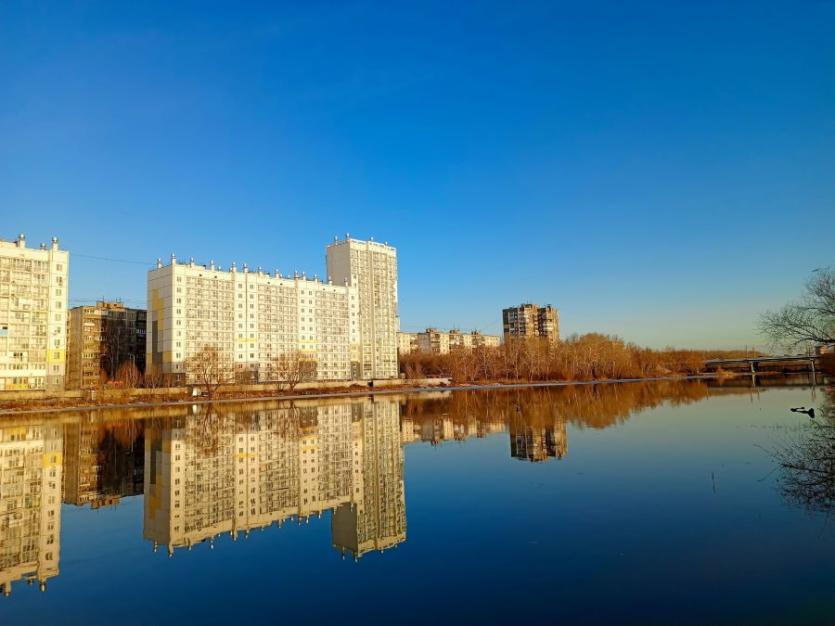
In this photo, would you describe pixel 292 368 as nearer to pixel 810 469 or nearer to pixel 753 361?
pixel 810 469

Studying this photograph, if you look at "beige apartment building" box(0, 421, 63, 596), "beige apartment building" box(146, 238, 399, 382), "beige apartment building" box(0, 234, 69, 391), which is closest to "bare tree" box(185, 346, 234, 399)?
"beige apartment building" box(146, 238, 399, 382)

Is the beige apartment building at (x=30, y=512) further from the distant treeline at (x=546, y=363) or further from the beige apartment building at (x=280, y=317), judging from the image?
the distant treeline at (x=546, y=363)

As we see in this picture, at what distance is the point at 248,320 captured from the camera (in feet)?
324

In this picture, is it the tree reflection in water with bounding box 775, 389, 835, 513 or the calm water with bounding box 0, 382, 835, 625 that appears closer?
the calm water with bounding box 0, 382, 835, 625

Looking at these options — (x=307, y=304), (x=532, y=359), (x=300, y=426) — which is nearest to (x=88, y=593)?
(x=300, y=426)

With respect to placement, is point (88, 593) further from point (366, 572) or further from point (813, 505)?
point (813, 505)

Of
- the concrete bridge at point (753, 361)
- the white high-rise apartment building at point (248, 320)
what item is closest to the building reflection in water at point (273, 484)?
the white high-rise apartment building at point (248, 320)

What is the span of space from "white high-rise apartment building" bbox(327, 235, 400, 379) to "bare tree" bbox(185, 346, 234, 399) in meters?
30.9

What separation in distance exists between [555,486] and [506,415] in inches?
1002

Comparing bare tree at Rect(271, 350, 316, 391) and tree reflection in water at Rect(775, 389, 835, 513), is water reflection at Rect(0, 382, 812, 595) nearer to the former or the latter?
tree reflection in water at Rect(775, 389, 835, 513)

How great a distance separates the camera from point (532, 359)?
129m

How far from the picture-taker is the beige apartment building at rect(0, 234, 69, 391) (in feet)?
235

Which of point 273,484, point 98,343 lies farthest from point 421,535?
point 98,343

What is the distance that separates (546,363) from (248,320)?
6815cm
